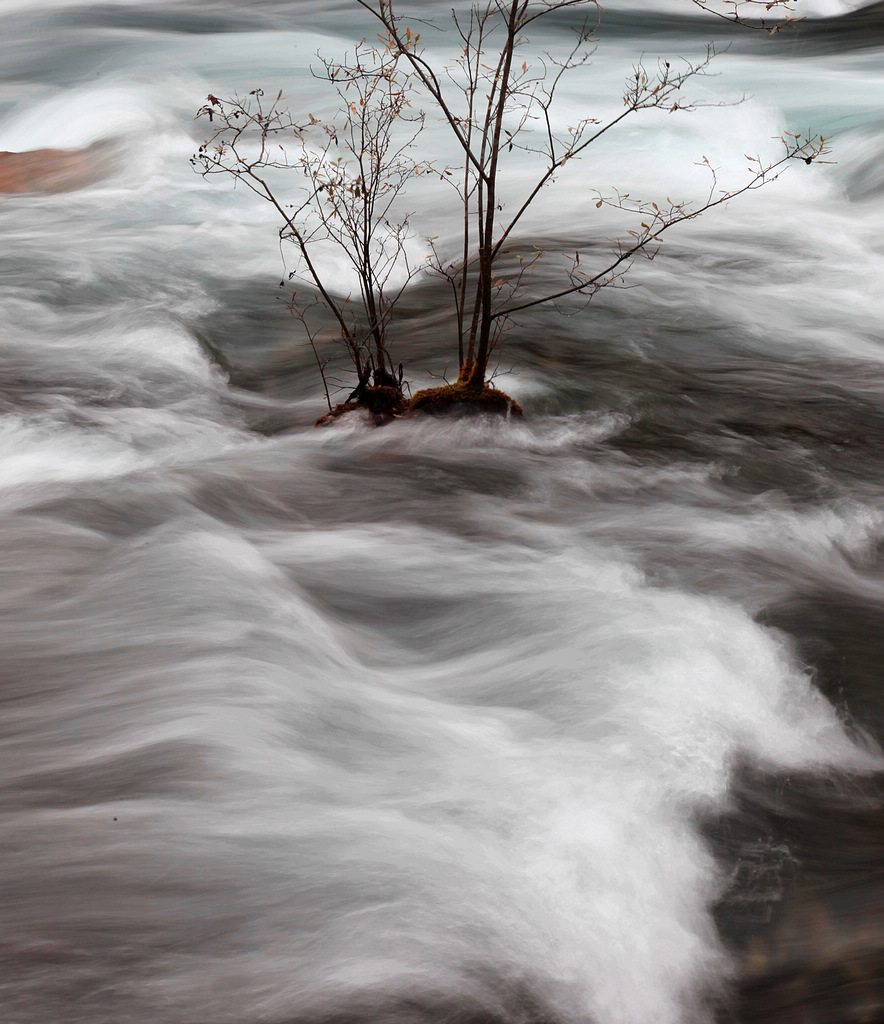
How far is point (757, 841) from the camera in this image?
2.23m

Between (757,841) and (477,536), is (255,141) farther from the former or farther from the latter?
(757,841)

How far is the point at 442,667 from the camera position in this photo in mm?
2961

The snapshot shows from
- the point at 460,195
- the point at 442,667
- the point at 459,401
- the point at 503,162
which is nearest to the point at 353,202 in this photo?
the point at 459,401

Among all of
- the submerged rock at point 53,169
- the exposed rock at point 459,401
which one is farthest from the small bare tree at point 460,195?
the submerged rock at point 53,169

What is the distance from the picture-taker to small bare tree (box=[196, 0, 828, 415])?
4.09 m

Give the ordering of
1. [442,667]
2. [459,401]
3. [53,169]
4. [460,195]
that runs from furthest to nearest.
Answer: [53,169], [460,195], [459,401], [442,667]

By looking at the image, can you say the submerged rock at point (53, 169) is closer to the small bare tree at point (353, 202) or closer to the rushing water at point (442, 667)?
the small bare tree at point (353, 202)

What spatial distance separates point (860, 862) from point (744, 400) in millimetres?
3357

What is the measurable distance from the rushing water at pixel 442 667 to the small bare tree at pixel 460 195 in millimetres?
318

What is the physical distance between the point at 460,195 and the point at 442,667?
3.30 metres

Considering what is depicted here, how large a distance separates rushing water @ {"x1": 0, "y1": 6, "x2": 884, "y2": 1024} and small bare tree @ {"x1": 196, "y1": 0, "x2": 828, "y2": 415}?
32 cm

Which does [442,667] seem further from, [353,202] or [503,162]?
[503,162]

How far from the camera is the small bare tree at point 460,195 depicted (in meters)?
4.09

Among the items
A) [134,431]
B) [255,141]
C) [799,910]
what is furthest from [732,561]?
[255,141]
